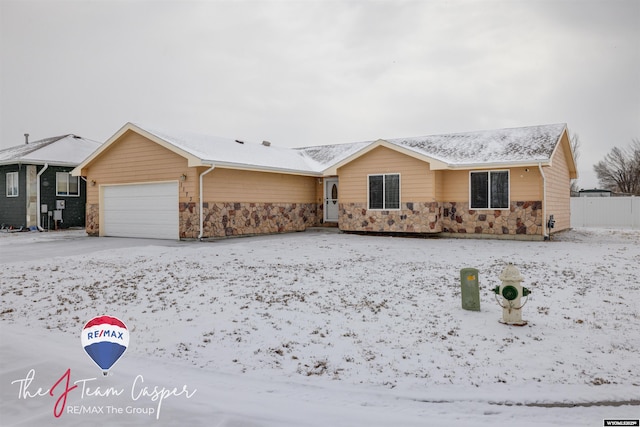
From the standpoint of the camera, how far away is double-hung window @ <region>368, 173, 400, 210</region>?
16500 millimetres

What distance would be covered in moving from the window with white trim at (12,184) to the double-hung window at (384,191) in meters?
16.7

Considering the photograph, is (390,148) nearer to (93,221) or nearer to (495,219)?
(495,219)

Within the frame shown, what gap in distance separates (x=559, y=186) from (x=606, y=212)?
9.23 metres

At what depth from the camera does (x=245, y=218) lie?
54.2 feet

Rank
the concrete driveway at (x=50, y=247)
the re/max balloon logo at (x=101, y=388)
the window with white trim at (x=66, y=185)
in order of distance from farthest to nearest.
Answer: the window with white trim at (x=66, y=185) → the concrete driveway at (x=50, y=247) → the re/max balloon logo at (x=101, y=388)

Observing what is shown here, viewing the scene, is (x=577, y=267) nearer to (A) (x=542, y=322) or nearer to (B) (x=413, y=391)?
(A) (x=542, y=322)

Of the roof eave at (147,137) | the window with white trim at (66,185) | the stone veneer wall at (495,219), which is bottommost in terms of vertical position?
the stone veneer wall at (495,219)

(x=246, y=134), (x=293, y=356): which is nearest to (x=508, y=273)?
(x=293, y=356)

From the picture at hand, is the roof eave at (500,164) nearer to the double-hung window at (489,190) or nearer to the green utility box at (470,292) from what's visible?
the double-hung window at (489,190)

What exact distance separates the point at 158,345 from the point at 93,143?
23.2 meters

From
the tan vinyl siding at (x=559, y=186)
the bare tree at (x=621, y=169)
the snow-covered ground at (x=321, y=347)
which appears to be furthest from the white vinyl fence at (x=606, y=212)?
the bare tree at (x=621, y=169)

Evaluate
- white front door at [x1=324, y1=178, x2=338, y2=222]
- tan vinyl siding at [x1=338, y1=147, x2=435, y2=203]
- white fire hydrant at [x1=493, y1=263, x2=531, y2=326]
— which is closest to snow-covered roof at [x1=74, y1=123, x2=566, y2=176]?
tan vinyl siding at [x1=338, y1=147, x2=435, y2=203]

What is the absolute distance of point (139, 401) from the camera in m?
3.46

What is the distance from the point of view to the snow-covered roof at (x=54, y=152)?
20.4 meters
